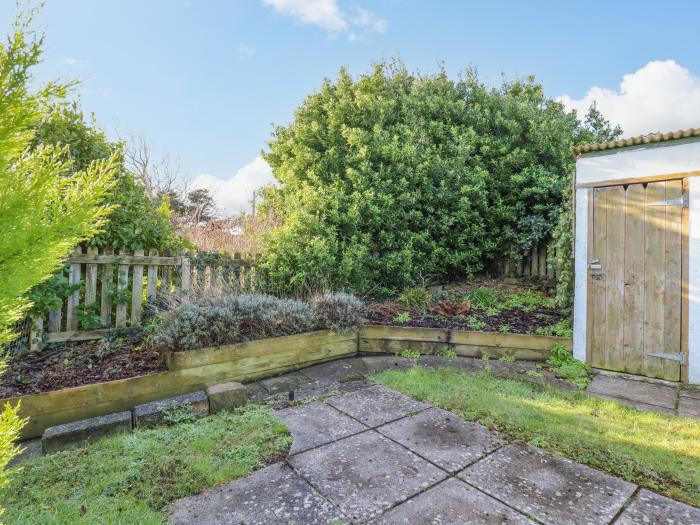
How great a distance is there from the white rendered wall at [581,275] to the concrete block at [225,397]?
405cm

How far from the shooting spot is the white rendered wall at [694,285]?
12.2ft

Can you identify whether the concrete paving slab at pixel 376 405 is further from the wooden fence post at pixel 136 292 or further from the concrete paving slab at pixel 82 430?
the wooden fence post at pixel 136 292

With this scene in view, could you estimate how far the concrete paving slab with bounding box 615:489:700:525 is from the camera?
5.51 feet

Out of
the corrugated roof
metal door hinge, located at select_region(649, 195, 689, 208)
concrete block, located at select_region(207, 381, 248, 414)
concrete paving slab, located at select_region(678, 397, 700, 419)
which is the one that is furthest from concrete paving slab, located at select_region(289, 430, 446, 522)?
the corrugated roof

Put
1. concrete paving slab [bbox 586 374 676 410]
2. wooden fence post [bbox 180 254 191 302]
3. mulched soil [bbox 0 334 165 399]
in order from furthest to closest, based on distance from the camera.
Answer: wooden fence post [bbox 180 254 191 302]
concrete paving slab [bbox 586 374 676 410]
mulched soil [bbox 0 334 165 399]

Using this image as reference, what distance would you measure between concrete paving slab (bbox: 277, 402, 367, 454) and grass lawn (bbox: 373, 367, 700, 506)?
801mm

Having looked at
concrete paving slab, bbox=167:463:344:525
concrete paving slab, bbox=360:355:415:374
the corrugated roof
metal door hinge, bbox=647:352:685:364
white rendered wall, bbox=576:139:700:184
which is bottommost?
concrete paving slab, bbox=167:463:344:525

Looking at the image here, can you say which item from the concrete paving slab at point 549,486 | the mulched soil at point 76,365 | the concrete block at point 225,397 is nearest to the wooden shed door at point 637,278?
the concrete paving slab at point 549,486

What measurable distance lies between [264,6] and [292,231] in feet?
12.0

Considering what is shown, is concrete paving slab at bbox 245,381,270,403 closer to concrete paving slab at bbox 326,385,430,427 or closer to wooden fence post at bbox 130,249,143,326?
concrete paving slab at bbox 326,385,430,427

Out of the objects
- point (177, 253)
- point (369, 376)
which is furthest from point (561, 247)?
point (177, 253)

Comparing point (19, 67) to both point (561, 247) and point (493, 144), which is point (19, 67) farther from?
point (493, 144)

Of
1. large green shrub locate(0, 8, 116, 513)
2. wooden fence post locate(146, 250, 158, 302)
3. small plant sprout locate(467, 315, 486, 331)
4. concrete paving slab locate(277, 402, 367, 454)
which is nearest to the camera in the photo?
large green shrub locate(0, 8, 116, 513)

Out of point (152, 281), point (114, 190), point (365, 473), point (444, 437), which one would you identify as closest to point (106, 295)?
point (152, 281)
